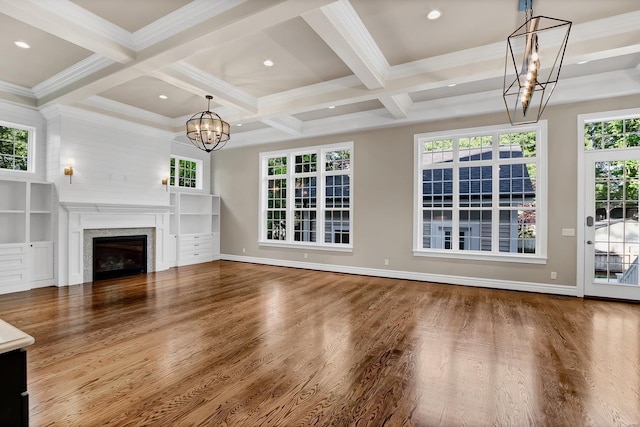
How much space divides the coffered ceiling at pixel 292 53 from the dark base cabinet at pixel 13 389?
297cm

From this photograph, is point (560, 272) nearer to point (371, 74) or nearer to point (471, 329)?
point (471, 329)

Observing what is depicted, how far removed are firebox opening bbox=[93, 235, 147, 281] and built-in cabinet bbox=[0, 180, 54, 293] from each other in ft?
2.33

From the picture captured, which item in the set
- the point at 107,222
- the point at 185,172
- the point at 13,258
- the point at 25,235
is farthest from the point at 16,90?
the point at 185,172

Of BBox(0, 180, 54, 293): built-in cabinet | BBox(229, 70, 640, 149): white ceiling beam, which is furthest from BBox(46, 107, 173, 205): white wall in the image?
BBox(229, 70, 640, 149): white ceiling beam

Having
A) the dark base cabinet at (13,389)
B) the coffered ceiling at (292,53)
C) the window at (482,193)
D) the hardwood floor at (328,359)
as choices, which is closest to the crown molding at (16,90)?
the coffered ceiling at (292,53)

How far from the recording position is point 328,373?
2547 mm

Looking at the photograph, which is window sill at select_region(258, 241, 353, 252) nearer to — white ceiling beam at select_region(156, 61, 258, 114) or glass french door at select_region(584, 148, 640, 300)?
white ceiling beam at select_region(156, 61, 258, 114)

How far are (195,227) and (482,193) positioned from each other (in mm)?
7104

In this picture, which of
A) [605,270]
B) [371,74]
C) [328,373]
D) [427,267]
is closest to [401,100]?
[371,74]

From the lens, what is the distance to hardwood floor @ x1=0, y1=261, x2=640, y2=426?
2.06 metres

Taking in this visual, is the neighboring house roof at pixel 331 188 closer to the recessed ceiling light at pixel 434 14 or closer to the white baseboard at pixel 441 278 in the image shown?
the white baseboard at pixel 441 278

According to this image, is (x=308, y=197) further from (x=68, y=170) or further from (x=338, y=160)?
(x=68, y=170)

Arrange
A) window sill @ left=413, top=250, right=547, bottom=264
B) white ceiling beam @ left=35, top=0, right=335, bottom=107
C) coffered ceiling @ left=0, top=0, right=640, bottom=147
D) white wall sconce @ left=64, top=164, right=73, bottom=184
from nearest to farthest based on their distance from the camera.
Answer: white ceiling beam @ left=35, top=0, right=335, bottom=107 < coffered ceiling @ left=0, top=0, right=640, bottom=147 < window sill @ left=413, top=250, right=547, bottom=264 < white wall sconce @ left=64, top=164, right=73, bottom=184

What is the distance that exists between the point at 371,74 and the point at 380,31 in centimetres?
58
